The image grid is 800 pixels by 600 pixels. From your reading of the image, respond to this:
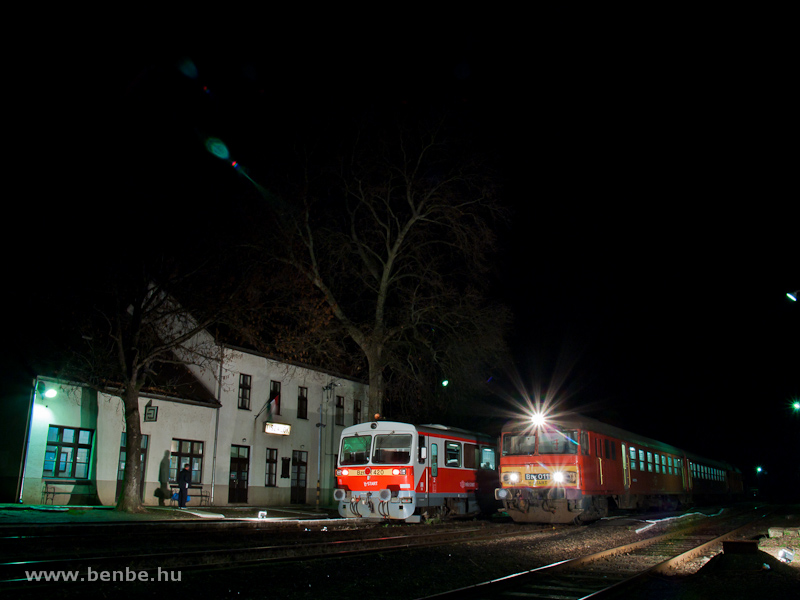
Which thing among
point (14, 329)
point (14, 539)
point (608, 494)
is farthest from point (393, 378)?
point (14, 539)

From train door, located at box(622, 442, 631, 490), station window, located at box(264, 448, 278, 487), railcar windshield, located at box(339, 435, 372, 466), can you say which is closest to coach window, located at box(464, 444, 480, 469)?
railcar windshield, located at box(339, 435, 372, 466)

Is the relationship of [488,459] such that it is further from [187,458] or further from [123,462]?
[123,462]

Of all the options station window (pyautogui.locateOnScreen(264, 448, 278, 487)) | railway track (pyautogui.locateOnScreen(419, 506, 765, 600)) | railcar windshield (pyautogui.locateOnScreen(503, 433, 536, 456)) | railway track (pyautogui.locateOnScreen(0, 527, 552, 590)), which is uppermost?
railcar windshield (pyautogui.locateOnScreen(503, 433, 536, 456))

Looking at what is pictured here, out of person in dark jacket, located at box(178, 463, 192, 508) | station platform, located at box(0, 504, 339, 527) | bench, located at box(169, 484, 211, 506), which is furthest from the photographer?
bench, located at box(169, 484, 211, 506)

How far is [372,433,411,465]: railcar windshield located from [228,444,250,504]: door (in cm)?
1115

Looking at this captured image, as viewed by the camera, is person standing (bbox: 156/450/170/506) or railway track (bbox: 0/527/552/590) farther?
person standing (bbox: 156/450/170/506)

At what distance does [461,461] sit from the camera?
2177cm

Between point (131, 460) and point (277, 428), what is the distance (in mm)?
10739

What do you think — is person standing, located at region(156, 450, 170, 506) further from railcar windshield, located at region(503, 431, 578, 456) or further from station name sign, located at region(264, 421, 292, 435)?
railcar windshield, located at region(503, 431, 578, 456)

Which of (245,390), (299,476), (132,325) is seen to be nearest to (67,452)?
(132,325)

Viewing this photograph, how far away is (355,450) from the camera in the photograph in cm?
2016

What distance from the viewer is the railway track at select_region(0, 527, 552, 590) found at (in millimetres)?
8766

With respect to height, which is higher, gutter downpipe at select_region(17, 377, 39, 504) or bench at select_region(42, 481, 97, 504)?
gutter downpipe at select_region(17, 377, 39, 504)

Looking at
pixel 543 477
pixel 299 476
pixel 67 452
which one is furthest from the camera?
pixel 299 476
